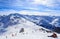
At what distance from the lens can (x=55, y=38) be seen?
27625 mm

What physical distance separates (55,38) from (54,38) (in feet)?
0.74

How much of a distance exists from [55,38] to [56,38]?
208 millimetres

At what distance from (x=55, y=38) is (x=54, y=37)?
1.20 m

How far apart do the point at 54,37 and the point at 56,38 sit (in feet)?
3.69

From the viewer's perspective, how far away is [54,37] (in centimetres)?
2883

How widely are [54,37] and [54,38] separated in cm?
104

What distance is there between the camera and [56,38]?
27.7 m

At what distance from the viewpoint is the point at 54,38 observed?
27797 millimetres
